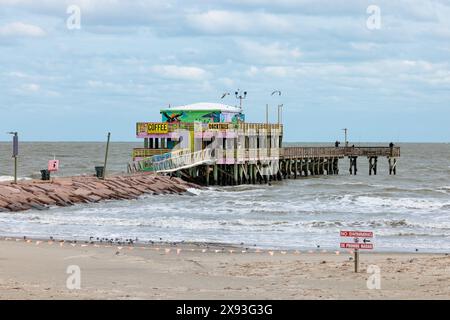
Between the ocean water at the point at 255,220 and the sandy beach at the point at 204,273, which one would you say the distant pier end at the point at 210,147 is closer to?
the ocean water at the point at 255,220

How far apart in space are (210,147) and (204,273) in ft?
138

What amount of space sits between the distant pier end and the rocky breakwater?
11.2 ft

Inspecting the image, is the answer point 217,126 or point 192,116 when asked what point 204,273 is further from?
point 192,116

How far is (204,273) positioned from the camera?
756 inches

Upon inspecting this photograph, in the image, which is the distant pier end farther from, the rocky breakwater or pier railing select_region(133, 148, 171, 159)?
the rocky breakwater

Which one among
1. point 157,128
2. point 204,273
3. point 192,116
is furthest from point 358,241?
point 192,116

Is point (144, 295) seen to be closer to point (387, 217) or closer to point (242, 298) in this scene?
point (242, 298)

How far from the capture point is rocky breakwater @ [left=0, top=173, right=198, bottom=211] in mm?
39656

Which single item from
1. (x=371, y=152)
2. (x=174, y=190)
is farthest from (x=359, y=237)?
(x=371, y=152)

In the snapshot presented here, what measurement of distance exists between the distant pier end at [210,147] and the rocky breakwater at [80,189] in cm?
341

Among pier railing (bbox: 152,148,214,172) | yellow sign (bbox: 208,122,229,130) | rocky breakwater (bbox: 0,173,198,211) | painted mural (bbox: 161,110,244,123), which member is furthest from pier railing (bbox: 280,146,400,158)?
rocky breakwater (bbox: 0,173,198,211)

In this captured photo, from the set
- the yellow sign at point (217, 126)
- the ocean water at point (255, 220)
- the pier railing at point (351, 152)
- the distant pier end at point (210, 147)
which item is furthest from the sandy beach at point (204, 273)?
the pier railing at point (351, 152)
